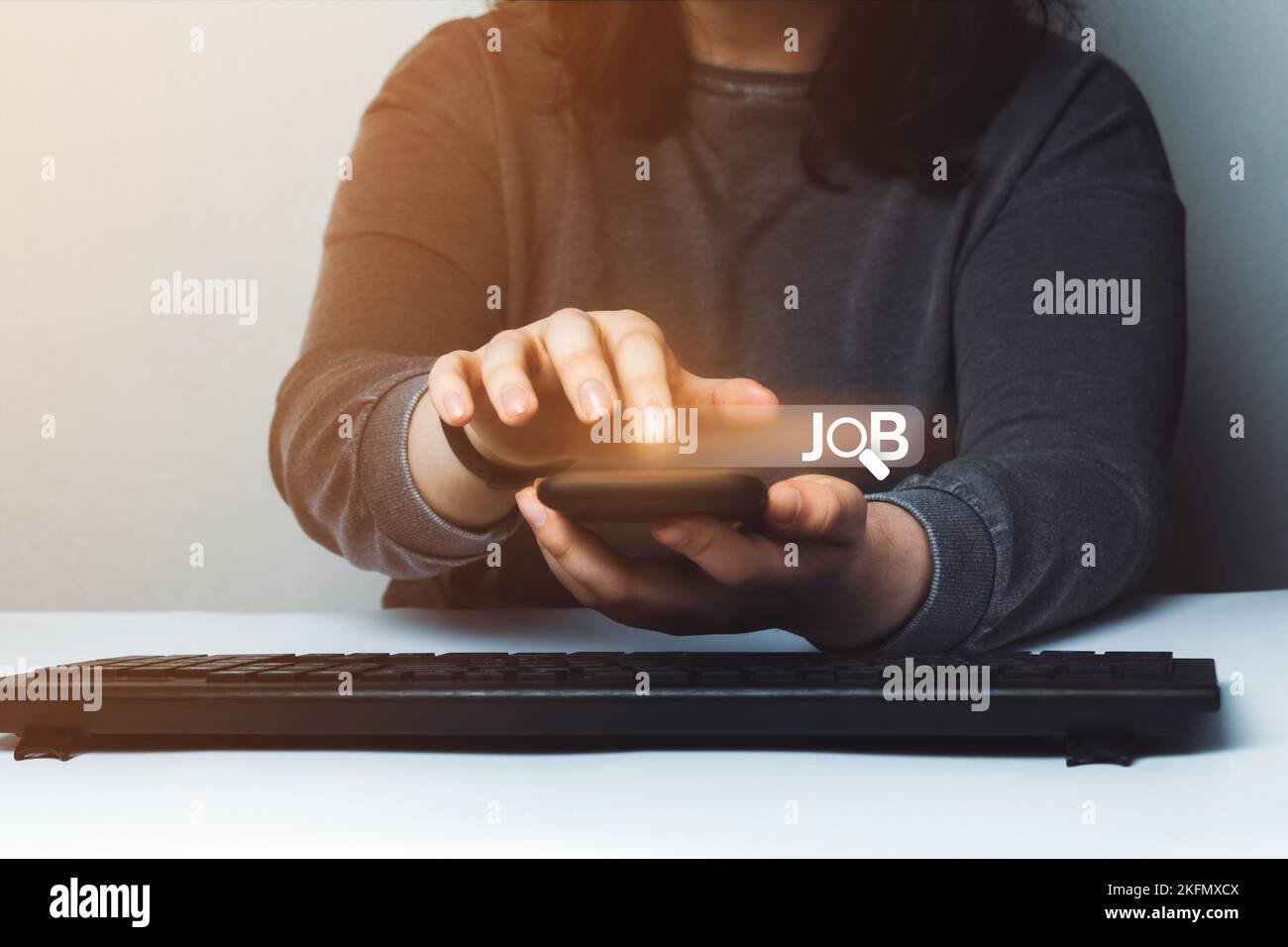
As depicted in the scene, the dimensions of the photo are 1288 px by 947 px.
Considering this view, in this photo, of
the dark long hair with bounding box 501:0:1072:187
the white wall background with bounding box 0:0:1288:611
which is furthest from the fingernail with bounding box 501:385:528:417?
the white wall background with bounding box 0:0:1288:611

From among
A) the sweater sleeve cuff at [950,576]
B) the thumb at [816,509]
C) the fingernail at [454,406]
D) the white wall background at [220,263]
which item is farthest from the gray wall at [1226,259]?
the fingernail at [454,406]

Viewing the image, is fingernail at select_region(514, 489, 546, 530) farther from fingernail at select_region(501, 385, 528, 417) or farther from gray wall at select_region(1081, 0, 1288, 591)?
gray wall at select_region(1081, 0, 1288, 591)

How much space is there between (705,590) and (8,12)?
122 centimetres

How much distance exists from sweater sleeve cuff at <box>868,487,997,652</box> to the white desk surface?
0.44 ft

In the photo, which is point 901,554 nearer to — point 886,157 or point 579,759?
point 579,759

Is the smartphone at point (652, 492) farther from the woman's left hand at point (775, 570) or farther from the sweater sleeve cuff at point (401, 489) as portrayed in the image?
the sweater sleeve cuff at point (401, 489)

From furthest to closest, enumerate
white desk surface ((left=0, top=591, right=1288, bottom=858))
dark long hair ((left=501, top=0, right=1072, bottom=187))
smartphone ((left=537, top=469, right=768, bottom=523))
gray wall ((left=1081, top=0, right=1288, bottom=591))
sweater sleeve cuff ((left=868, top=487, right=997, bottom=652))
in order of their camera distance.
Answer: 1. gray wall ((left=1081, top=0, right=1288, bottom=591))
2. dark long hair ((left=501, top=0, right=1072, bottom=187))
3. sweater sleeve cuff ((left=868, top=487, right=997, bottom=652))
4. smartphone ((left=537, top=469, right=768, bottom=523))
5. white desk surface ((left=0, top=591, right=1288, bottom=858))

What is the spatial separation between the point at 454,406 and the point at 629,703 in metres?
0.17

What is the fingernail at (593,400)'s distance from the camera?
1.54 feet

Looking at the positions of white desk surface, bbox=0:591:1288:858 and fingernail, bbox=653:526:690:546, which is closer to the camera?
white desk surface, bbox=0:591:1288:858

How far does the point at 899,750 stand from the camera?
39 cm

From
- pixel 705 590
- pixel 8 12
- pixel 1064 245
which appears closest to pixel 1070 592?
pixel 705 590

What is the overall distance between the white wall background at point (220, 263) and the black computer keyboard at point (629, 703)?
0.93 metres

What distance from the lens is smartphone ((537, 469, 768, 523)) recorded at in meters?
0.41
